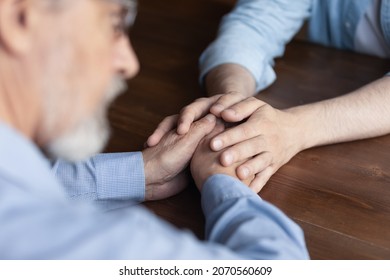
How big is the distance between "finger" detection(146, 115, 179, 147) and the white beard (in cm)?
24

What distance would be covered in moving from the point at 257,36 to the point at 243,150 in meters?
0.54

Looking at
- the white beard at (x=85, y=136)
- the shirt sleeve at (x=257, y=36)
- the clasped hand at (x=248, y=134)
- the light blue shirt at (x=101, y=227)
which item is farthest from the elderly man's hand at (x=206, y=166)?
the shirt sleeve at (x=257, y=36)

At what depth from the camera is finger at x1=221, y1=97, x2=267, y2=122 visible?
124cm

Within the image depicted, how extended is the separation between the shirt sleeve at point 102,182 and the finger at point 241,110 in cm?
21

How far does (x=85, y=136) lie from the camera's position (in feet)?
3.09

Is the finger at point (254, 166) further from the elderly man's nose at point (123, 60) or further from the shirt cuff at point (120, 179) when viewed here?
the elderly man's nose at point (123, 60)

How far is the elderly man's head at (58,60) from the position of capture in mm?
750

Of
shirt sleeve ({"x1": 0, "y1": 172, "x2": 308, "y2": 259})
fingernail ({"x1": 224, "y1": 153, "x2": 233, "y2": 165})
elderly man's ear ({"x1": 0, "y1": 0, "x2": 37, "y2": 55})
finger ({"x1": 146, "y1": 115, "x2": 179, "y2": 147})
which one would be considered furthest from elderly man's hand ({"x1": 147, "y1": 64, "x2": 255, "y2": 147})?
elderly man's ear ({"x1": 0, "y1": 0, "x2": 37, "y2": 55})

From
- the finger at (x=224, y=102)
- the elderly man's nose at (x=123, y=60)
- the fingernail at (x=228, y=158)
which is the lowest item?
the fingernail at (x=228, y=158)

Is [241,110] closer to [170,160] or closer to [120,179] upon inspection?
[170,160]

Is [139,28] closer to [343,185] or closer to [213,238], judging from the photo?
[343,185]

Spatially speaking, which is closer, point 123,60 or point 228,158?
point 123,60

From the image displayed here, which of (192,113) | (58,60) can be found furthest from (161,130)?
(58,60)
